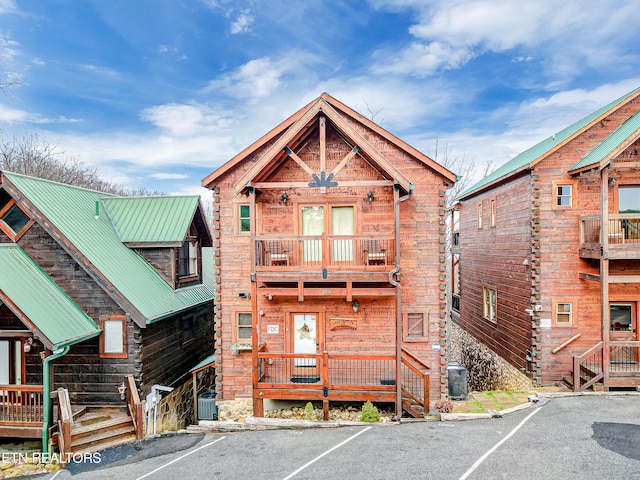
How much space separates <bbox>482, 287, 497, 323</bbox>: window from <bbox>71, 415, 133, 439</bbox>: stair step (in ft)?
50.0

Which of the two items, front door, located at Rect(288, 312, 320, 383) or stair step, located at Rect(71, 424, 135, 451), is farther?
front door, located at Rect(288, 312, 320, 383)

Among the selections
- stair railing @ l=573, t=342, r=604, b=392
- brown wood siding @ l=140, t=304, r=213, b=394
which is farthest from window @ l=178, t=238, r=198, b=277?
stair railing @ l=573, t=342, r=604, b=392

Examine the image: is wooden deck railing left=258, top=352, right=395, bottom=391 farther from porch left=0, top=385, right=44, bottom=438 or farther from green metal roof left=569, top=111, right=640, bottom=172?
green metal roof left=569, top=111, right=640, bottom=172

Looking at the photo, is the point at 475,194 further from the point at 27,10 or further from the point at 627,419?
the point at 27,10

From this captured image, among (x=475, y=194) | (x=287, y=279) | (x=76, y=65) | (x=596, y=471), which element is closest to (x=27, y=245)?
(x=287, y=279)

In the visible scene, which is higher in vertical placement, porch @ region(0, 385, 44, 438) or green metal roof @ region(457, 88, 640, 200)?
green metal roof @ region(457, 88, 640, 200)

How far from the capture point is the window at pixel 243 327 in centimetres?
1268

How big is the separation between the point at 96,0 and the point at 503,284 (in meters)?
28.1

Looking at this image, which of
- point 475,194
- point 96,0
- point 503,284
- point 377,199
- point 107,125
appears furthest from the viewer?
point 107,125

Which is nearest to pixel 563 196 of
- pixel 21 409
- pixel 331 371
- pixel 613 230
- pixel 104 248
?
pixel 613 230

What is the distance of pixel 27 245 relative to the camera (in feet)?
38.6

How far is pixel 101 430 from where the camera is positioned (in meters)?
10.5

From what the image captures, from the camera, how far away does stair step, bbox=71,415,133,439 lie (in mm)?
10164

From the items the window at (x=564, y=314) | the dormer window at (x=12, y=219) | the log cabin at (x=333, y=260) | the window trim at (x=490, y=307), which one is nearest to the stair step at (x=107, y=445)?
the log cabin at (x=333, y=260)
